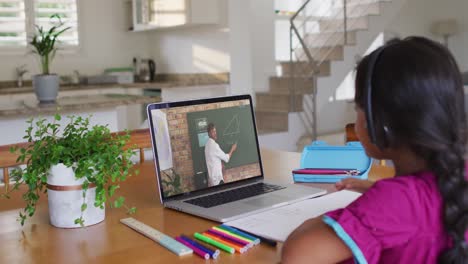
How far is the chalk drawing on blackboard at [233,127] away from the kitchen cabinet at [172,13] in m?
3.41

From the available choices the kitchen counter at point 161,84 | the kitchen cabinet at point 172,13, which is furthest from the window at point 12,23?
the kitchen cabinet at point 172,13

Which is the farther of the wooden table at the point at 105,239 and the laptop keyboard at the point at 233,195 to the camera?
the laptop keyboard at the point at 233,195

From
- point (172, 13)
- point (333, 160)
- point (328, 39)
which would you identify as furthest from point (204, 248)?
point (328, 39)

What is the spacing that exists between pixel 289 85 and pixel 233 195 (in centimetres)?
473

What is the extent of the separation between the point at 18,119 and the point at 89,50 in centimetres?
275

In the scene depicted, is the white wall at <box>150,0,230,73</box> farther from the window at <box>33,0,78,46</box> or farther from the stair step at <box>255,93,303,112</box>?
the stair step at <box>255,93,303,112</box>

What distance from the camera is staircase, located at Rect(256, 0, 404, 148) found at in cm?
565

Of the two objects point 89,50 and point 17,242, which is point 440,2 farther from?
point 17,242

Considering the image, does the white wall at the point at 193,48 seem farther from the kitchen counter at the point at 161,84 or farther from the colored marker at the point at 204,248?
the colored marker at the point at 204,248

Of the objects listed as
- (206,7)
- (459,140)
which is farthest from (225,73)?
(459,140)

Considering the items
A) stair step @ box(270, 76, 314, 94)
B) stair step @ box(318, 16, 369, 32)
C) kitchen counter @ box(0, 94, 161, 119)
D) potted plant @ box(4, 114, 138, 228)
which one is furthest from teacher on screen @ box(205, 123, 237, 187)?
stair step @ box(318, 16, 369, 32)

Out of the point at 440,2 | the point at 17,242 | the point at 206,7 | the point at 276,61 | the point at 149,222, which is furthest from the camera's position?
the point at 440,2

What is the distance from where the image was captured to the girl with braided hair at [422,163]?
29.4 inches

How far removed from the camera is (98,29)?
5.81 meters
